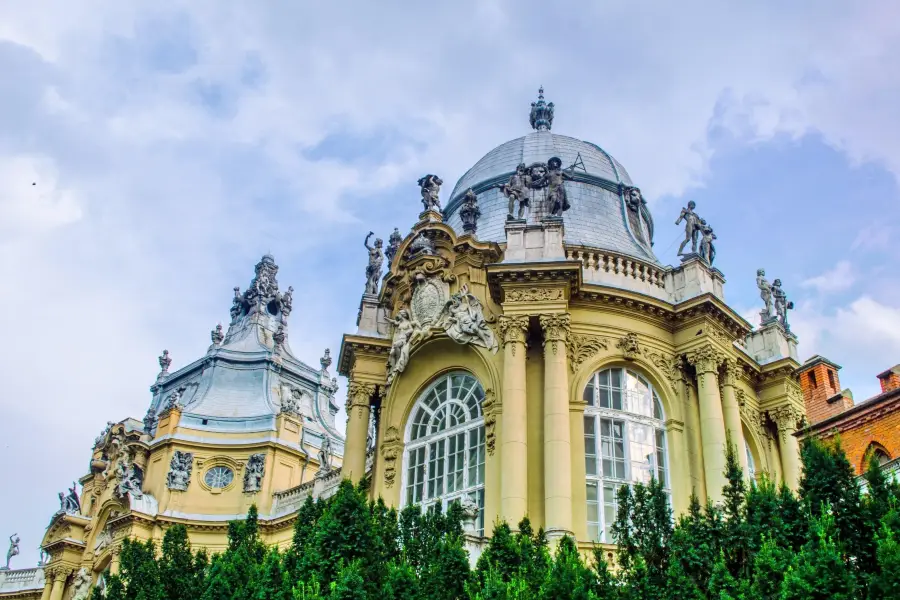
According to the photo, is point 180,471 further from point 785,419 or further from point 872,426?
point 872,426

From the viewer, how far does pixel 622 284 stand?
901 inches

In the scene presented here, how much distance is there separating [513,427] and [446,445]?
250 centimetres

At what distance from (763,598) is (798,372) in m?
15.0

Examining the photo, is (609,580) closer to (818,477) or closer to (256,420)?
(818,477)

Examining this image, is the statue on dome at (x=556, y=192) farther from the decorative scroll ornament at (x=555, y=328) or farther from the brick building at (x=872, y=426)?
the brick building at (x=872, y=426)

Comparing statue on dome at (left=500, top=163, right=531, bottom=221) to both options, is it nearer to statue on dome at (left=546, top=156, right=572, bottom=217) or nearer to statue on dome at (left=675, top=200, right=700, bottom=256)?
statue on dome at (left=546, top=156, right=572, bottom=217)

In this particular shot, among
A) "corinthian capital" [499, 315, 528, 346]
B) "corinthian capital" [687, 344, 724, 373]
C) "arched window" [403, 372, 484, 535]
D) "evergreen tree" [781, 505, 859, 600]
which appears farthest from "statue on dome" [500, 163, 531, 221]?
"evergreen tree" [781, 505, 859, 600]

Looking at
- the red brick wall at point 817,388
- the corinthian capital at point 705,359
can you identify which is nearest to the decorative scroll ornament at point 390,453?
the corinthian capital at point 705,359

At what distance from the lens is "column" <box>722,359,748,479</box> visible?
71.6ft

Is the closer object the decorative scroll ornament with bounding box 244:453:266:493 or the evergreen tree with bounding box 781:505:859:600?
the evergreen tree with bounding box 781:505:859:600

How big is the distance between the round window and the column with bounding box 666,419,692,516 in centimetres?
2563

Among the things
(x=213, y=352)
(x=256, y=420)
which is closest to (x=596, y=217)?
(x=256, y=420)

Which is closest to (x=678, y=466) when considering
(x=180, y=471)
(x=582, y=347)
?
(x=582, y=347)

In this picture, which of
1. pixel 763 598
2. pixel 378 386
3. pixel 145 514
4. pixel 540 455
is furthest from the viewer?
pixel 145 514
